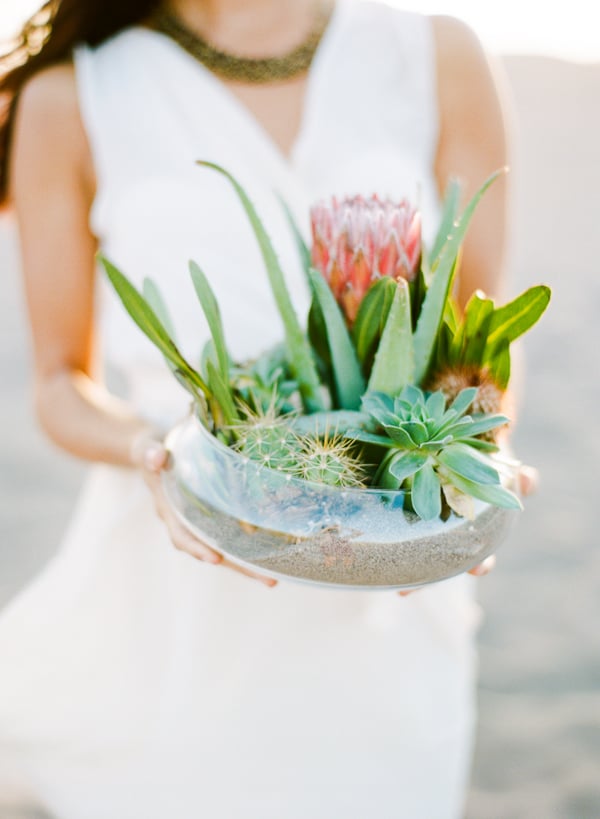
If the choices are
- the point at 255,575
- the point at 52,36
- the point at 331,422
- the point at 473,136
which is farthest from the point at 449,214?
the point at 52,36

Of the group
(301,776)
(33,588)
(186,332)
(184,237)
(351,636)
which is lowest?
(301,776)

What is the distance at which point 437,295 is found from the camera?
0.64 metres

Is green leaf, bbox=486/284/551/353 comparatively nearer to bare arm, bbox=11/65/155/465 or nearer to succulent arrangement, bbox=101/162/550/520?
succulent arrangement, bbox=101/162/550/520

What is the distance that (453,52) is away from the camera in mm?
1227

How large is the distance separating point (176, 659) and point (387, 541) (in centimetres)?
65

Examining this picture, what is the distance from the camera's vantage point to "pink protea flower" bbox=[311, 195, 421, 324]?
0.62m

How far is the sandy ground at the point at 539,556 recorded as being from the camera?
175 cm

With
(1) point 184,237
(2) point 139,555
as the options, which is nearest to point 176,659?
(2) point 139,555

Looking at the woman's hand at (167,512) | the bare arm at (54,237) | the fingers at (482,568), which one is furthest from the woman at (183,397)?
the fingers at (482,568)

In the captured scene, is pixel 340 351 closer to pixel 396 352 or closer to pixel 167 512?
pixel 396 352

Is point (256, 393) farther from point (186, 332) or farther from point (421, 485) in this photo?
point (186, 332)

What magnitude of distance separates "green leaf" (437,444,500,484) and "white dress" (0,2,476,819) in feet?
1.92

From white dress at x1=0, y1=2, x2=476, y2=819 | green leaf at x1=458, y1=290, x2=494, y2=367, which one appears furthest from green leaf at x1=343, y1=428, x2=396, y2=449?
white dress at x1=0, y1=2, x2=476, y2=819

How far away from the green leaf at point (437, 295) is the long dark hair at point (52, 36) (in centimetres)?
Answer: 85
